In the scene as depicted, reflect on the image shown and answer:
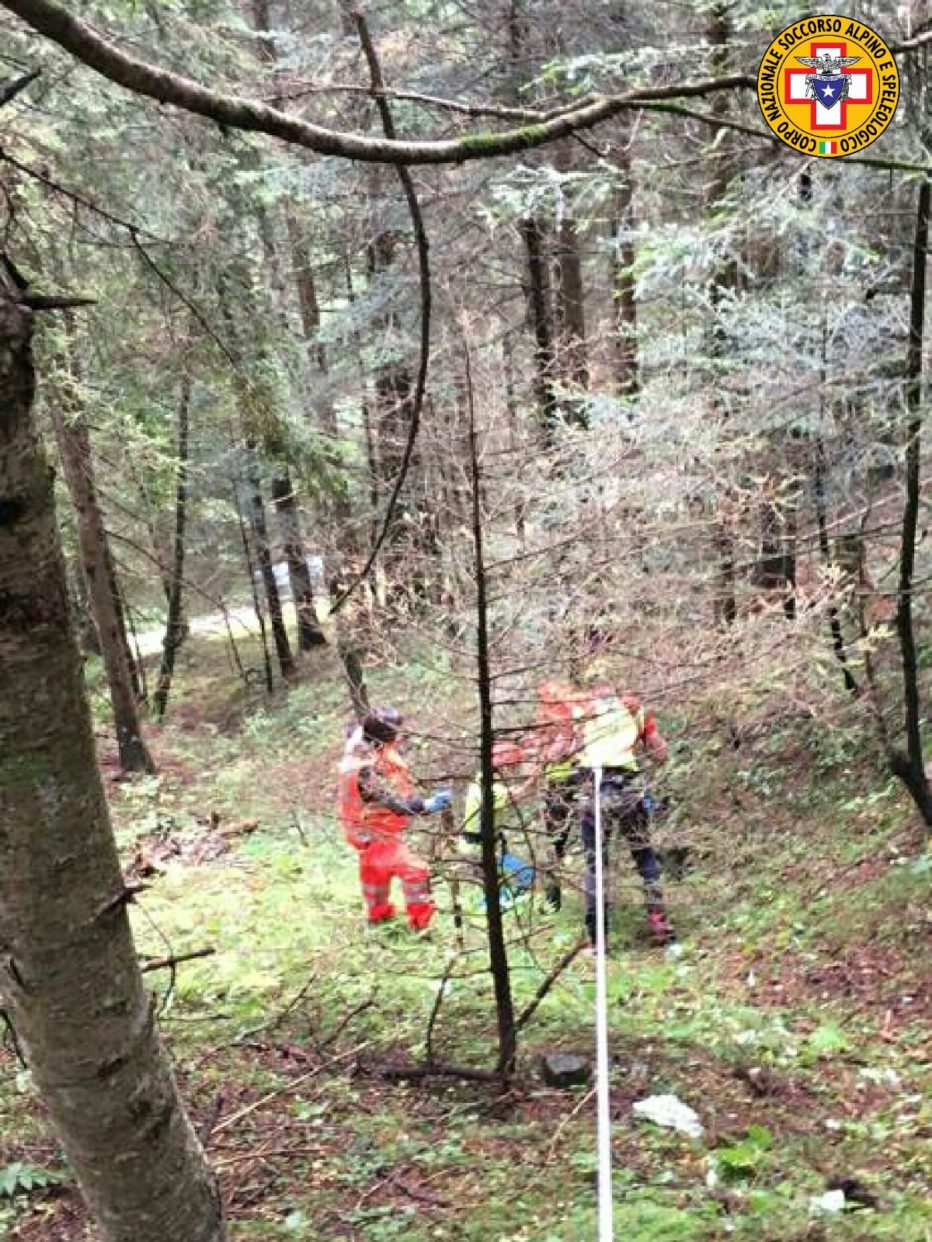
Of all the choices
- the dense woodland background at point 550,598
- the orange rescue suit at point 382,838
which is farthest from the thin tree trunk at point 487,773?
the orange rescue suit at point 382,838

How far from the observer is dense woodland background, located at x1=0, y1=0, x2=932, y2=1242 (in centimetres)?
376

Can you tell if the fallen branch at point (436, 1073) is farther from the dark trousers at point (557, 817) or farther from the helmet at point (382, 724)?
the helmet at point (382, 724)

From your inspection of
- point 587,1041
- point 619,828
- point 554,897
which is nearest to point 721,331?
point 619,828

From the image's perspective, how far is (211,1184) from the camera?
2.33 meters

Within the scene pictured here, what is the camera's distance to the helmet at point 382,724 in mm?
4402

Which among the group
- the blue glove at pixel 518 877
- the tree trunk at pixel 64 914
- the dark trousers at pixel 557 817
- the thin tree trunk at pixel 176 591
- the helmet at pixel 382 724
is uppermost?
the tree trunk at pixel 64 914

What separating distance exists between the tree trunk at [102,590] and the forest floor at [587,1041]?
161 inches

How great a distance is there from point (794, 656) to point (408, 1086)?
3116mm

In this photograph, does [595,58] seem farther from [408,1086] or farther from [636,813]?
[408,1086]

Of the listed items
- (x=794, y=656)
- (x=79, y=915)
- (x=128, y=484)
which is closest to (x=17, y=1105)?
(x=79, y=915)

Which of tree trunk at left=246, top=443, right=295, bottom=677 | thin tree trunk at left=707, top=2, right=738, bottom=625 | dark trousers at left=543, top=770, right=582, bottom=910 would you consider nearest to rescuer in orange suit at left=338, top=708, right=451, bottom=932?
dark trousers at left=543, top=770, right=582, bottom=910

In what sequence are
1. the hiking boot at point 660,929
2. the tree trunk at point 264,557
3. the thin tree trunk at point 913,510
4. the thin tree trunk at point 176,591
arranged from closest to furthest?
1. the thin tree trunk at point 913,510
2. the hiking boot at point 660,929
3. the thin tree trunk at point 176,591
4. the tree trunk at point 264,557

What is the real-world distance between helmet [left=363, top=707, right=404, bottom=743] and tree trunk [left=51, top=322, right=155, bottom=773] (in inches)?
247

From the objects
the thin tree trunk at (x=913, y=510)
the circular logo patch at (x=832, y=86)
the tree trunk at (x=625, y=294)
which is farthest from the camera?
the tree trunk at (x=625, y=294)
